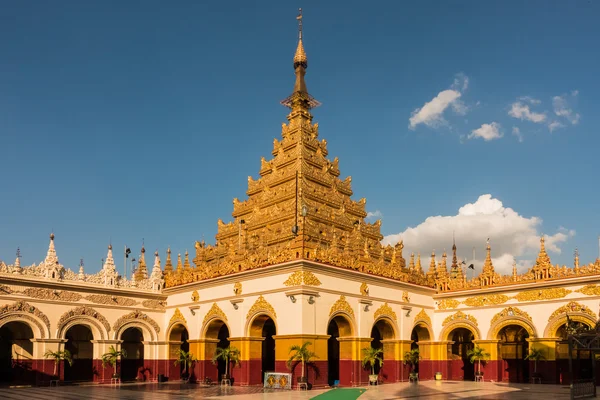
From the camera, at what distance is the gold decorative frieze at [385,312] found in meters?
30.2

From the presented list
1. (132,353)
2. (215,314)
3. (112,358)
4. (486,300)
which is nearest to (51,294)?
(112,358)

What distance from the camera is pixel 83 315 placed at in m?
31.2

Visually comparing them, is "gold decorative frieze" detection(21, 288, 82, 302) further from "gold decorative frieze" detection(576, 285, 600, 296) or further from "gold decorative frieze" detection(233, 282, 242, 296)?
"gold decorative frieze" detection(576, 285, 600, 296)

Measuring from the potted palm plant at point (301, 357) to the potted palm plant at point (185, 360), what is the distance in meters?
8.35

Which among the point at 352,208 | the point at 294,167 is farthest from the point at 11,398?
the point at 352,208

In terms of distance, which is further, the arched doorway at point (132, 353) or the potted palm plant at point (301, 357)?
the arched doorway at point (132, 353)

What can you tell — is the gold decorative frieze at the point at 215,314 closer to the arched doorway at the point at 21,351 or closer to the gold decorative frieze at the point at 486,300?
the arched doorway at the point at 21,351

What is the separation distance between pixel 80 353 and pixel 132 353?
9.72ft

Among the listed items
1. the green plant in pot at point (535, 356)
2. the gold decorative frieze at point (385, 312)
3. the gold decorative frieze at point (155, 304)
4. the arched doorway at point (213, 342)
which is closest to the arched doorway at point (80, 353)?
the gold decorative frieze at point (155, 304)

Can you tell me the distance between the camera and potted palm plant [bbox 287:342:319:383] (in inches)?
996

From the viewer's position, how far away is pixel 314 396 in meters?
22.5

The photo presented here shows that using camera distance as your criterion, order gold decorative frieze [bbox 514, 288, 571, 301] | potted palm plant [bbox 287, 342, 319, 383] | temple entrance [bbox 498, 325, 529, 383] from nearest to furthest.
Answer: potted palm plant [bbox 287, 342, 319, 383], gold decorative frieze [bbox 514, 288, 571, 301], temple entrance [bbox 498, 325, 529, 383]

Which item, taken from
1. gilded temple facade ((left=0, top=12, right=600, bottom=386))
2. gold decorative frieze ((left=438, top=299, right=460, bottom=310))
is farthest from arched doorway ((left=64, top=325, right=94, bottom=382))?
gold decorative frieze ((left=438, top=299, right=460, bottom=310))

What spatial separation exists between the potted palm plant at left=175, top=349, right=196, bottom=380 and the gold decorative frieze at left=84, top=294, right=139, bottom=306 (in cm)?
403
